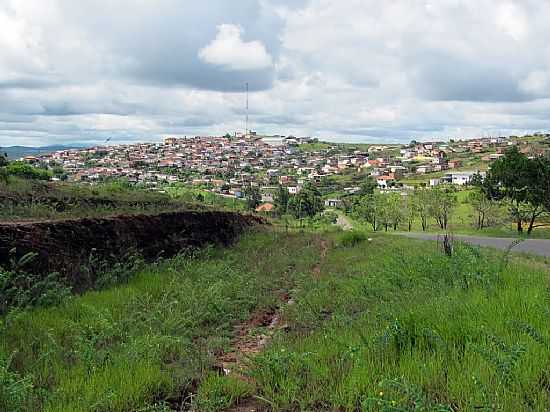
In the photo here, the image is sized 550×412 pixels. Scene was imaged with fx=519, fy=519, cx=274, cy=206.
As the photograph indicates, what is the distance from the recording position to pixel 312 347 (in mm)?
5789

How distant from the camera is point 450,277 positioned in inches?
302

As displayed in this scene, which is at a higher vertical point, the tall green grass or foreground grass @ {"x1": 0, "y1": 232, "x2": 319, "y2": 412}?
the tall green grass

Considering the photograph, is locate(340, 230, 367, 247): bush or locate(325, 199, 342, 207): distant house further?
locate(325, 199, 342, 207): distant house

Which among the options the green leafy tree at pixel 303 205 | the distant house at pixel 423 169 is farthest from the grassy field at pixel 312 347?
the distant house at pixel 423 169

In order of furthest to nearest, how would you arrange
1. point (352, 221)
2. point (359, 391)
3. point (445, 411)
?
point (352, 221), point (359, 391), point (445, 411)

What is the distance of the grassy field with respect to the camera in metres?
4.28

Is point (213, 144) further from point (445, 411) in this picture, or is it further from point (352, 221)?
point (445, 411)

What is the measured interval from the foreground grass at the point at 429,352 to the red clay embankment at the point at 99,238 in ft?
14.3

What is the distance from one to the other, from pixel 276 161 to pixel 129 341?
103863 millimetres

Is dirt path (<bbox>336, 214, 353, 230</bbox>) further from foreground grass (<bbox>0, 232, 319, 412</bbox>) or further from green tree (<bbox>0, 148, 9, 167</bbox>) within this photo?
foreground grass (<bbox>0, 232, 319, 412</bbox>)

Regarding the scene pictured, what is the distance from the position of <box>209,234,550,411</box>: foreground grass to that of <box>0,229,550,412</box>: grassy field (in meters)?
0.01

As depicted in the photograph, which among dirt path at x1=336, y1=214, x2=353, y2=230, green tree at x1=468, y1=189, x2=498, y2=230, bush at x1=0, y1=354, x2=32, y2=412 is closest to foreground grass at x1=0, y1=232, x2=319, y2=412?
bush at x1=0, y1=354, x2=32, y2=412

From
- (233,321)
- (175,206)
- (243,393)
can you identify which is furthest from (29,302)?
(175,206)

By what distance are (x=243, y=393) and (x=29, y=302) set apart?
4129mm
